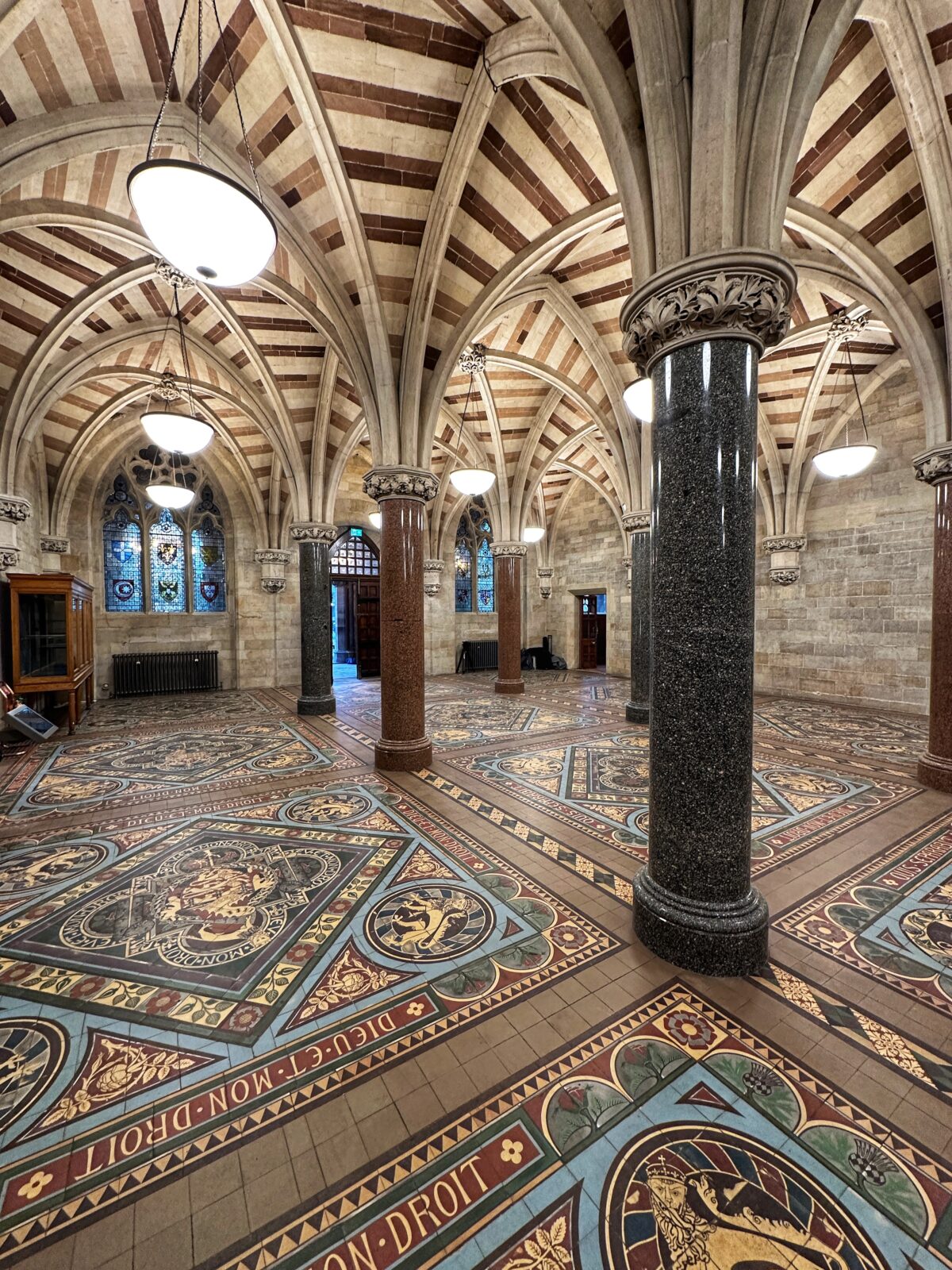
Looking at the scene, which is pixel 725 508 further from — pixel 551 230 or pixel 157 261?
pixel 157 261

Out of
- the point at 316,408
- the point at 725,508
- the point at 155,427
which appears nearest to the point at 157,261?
the point at 155,427

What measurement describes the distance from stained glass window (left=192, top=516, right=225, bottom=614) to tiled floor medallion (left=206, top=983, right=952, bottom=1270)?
518 inches

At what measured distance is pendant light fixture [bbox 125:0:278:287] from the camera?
2746 millimetres

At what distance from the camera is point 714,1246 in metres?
1.38

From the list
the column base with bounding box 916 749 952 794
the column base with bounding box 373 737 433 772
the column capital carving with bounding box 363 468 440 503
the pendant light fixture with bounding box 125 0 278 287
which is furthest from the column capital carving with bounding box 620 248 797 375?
the column base with bounding box 916 749 952 794

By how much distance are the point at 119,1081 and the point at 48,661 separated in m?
8.87

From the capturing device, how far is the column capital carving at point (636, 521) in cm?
841

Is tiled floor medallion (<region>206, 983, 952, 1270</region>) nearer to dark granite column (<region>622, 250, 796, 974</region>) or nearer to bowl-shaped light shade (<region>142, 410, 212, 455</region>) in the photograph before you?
dark granite column (<region>622, 250, 796, 974</region>)

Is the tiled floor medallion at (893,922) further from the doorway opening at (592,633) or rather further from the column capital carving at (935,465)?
the doorway opening at (592,633)

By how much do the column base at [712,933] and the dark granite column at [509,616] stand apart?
28.1 ft

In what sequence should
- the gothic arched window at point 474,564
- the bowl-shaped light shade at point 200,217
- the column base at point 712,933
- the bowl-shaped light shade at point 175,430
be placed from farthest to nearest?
the gothic arched window at point 474,564 → the bowl-shaped light shade at point 175,430 → the bowl-shaped light shade at point 200,217 → the column base at point 712,933

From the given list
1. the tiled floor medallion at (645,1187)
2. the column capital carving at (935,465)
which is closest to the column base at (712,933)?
the tiled floor medallion at (645,1187)

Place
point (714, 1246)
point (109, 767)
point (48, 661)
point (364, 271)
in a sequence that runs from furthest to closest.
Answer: point (48, 661)
point (109, 767)
point (364, 271)
point (714, 1246)

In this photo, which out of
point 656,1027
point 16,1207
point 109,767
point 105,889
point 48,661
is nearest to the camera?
point 16,1207
